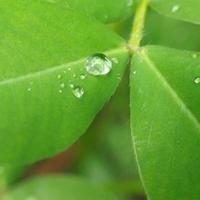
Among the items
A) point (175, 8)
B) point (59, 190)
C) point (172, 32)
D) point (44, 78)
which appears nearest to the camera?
point (44, 78)

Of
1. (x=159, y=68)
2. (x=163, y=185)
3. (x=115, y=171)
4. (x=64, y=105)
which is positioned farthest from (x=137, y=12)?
(x=115, y=171)

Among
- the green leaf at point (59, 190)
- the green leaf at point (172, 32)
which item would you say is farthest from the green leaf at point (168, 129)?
the green leaf at point (59, 190)

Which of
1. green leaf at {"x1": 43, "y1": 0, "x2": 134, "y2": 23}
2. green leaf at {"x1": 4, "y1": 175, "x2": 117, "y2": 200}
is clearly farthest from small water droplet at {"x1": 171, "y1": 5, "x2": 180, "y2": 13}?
green leaf at {"x1": 4, "y1": 175, "x2": 117, "y2": 200}

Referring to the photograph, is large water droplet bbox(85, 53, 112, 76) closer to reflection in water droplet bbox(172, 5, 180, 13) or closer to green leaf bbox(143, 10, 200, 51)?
reflection in water droplet bbox(172, 5, 180, 13)

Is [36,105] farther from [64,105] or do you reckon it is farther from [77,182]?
[77,182]

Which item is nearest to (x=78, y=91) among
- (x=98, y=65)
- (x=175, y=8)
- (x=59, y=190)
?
(x=98, y=65)

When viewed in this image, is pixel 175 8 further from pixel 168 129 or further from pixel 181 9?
pixel 168 129
